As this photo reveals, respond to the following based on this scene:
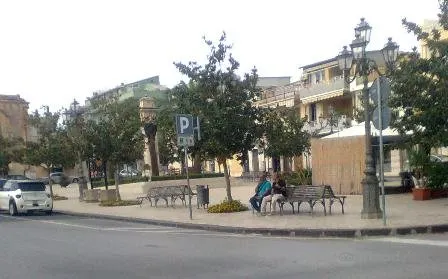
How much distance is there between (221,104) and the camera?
22312mm

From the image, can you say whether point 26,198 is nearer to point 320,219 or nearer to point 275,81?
point 320,219

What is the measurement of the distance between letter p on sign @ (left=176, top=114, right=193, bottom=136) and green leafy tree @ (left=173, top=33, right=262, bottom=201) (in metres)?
1.63

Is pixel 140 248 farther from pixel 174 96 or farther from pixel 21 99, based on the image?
pixel 21 99

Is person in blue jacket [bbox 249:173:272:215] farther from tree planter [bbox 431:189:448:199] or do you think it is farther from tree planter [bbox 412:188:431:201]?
tree planter [bbox 431:189:448:199]

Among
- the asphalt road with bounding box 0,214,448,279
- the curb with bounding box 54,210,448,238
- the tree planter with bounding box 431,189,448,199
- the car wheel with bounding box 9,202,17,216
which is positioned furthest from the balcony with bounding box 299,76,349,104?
the asphalt road with bounding box 0,214,448,279

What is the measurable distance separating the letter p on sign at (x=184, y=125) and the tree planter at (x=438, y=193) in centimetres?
963

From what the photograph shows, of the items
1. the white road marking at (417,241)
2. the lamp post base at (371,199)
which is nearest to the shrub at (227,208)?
the lamp post base at (371,199)

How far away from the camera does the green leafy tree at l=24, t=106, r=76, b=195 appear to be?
122 ft

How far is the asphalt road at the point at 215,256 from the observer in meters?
10.2

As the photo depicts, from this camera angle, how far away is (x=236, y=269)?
10.6 metres

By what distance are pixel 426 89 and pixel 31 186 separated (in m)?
18.2

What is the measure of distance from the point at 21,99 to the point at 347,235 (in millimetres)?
73391

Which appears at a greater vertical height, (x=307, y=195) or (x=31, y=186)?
(x=31, y=186)

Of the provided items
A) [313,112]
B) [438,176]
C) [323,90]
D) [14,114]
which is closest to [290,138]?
[323,90]
